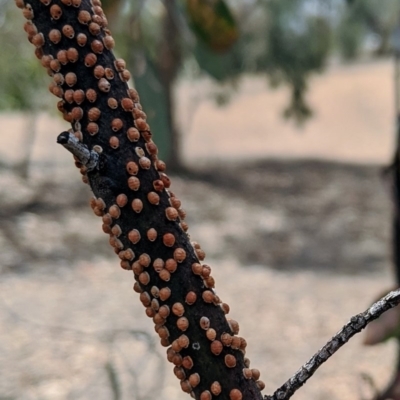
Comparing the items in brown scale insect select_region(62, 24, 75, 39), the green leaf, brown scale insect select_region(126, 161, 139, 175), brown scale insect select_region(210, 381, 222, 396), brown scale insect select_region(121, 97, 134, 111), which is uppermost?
the green leaf

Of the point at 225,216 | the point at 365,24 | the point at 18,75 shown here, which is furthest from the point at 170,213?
the point at 365,24

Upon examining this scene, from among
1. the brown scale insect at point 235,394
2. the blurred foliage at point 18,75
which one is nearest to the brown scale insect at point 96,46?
the brown scale insect at point 235,394

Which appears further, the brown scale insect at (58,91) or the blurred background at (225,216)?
the blurred background at (225,216)

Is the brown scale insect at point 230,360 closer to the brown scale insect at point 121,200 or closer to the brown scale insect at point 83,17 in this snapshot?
the brown scale insect at point 121,200

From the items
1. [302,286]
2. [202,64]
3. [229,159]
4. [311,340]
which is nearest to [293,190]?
[229,159]

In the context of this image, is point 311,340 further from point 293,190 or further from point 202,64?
point 293,190

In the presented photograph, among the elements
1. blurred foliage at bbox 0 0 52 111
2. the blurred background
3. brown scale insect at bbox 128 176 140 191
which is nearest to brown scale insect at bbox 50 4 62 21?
brown scale insect at bbox 128 176 140 191

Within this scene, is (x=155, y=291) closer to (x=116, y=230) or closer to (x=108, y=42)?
(x=116, y=230)

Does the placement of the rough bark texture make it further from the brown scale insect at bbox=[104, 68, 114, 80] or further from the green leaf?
the green leaf
